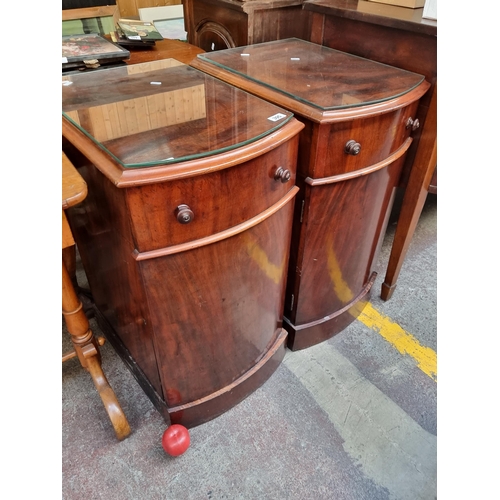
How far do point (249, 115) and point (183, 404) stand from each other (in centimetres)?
92

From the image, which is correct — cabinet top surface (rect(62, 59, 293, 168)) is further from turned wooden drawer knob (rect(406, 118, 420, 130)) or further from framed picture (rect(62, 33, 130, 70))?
turned wooden drawer knob (rect(406, 118, 420, 130))

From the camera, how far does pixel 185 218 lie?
92 centimetres

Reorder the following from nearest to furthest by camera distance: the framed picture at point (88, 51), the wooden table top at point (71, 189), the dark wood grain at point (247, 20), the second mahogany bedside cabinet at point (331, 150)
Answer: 1. the wooden table top at point (71, 189)
2. the second mahogany bedside cabinet at point (331, 150)
3. the framed picture at point (88, 51)
4. the dark wood grain at point (247, 20)

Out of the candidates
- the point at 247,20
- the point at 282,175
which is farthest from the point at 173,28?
the point at 282,175

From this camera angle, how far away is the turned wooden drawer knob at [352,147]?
118 cm

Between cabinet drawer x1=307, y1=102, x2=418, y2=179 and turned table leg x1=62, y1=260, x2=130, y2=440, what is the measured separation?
0.85 meters

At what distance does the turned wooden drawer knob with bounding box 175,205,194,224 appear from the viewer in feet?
3.00

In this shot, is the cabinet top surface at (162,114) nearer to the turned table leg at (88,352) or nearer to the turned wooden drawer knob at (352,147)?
the turned wooden drawer knob at (352,147)

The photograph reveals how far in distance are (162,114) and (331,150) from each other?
0.47 m

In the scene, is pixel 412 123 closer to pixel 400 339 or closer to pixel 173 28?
pixel 400 339

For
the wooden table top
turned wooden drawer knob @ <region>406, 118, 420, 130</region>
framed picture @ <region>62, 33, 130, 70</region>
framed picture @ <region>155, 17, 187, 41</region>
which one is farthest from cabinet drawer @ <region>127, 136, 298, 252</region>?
framed picture @ <region>155, 17, 187, 41</region>

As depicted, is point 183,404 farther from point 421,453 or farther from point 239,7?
point 239,7

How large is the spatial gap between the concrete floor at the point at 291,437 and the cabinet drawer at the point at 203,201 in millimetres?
798

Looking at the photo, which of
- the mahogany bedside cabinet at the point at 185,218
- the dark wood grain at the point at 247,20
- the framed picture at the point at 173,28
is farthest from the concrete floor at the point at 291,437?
the framed picture at the point at 173,28
